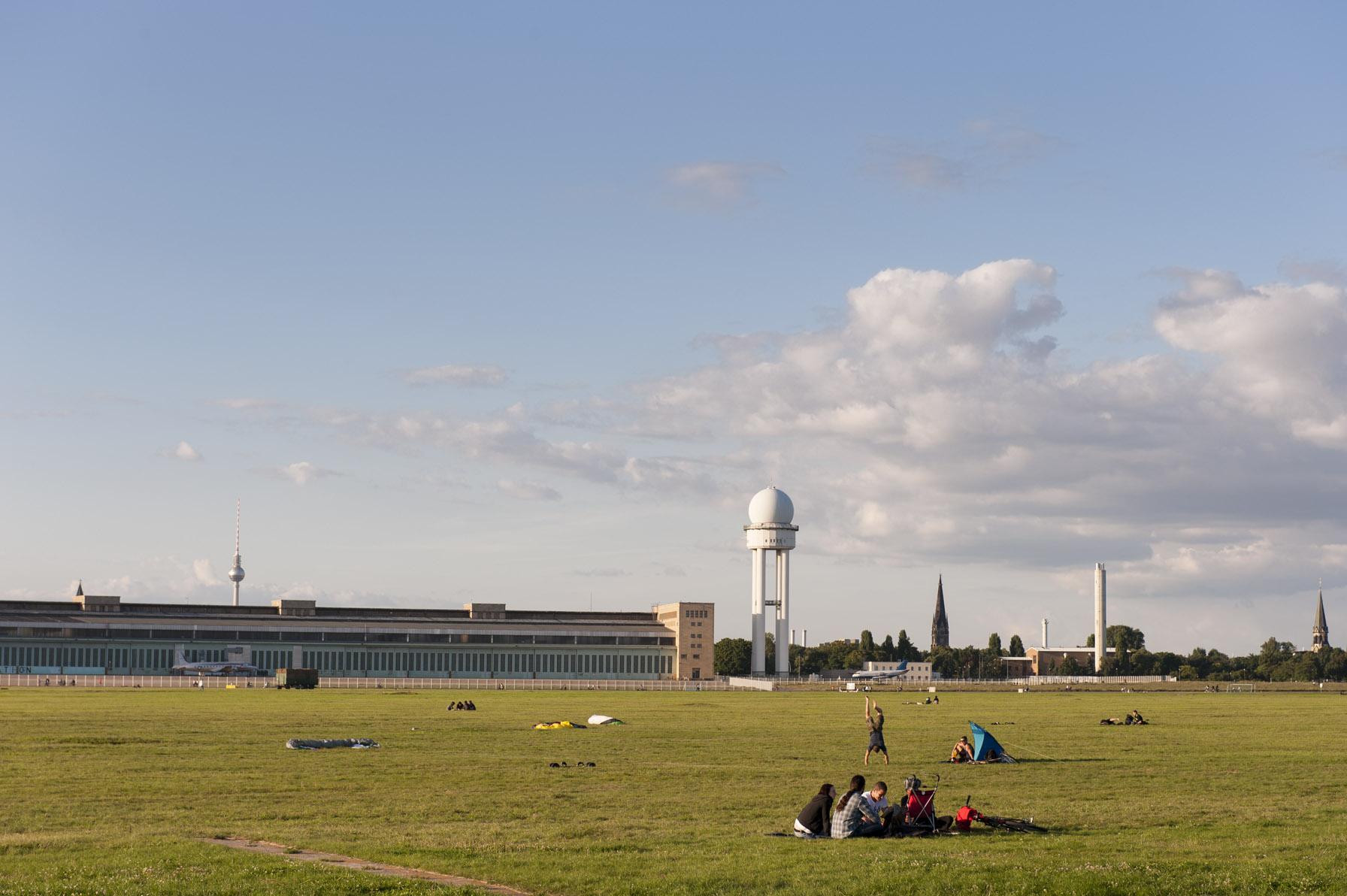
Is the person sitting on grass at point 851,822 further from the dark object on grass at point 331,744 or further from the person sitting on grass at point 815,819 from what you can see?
the dark object on grass at point 331,744

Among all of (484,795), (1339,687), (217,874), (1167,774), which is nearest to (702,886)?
(217,874)

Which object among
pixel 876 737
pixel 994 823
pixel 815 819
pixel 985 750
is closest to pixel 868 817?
pixel 815 819

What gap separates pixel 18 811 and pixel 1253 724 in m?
54.4

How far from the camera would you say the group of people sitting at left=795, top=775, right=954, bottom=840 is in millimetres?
25022

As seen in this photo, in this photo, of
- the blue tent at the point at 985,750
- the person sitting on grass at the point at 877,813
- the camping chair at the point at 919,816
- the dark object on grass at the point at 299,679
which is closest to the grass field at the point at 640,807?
the camping chair at the point at 919,816

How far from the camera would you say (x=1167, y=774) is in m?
37.6

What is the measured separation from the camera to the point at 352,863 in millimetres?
21594

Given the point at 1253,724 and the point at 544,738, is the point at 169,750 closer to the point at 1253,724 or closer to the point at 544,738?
the point at 544,738

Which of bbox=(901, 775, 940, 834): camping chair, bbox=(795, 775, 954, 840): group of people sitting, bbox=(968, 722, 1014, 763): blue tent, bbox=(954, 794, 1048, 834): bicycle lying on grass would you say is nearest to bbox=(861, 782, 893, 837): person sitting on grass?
bbox=(795, 775, 954, 840): group of people sitting

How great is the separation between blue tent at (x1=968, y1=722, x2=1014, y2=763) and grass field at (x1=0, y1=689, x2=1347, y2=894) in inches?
53.8

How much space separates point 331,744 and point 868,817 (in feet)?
81.9

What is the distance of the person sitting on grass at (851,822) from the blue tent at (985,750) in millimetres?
16274

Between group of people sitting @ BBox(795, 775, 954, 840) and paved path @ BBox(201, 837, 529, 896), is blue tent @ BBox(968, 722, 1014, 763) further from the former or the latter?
paved path @ BBox(201, 837, 529, 896)

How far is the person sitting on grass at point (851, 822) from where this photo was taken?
81.8ft
